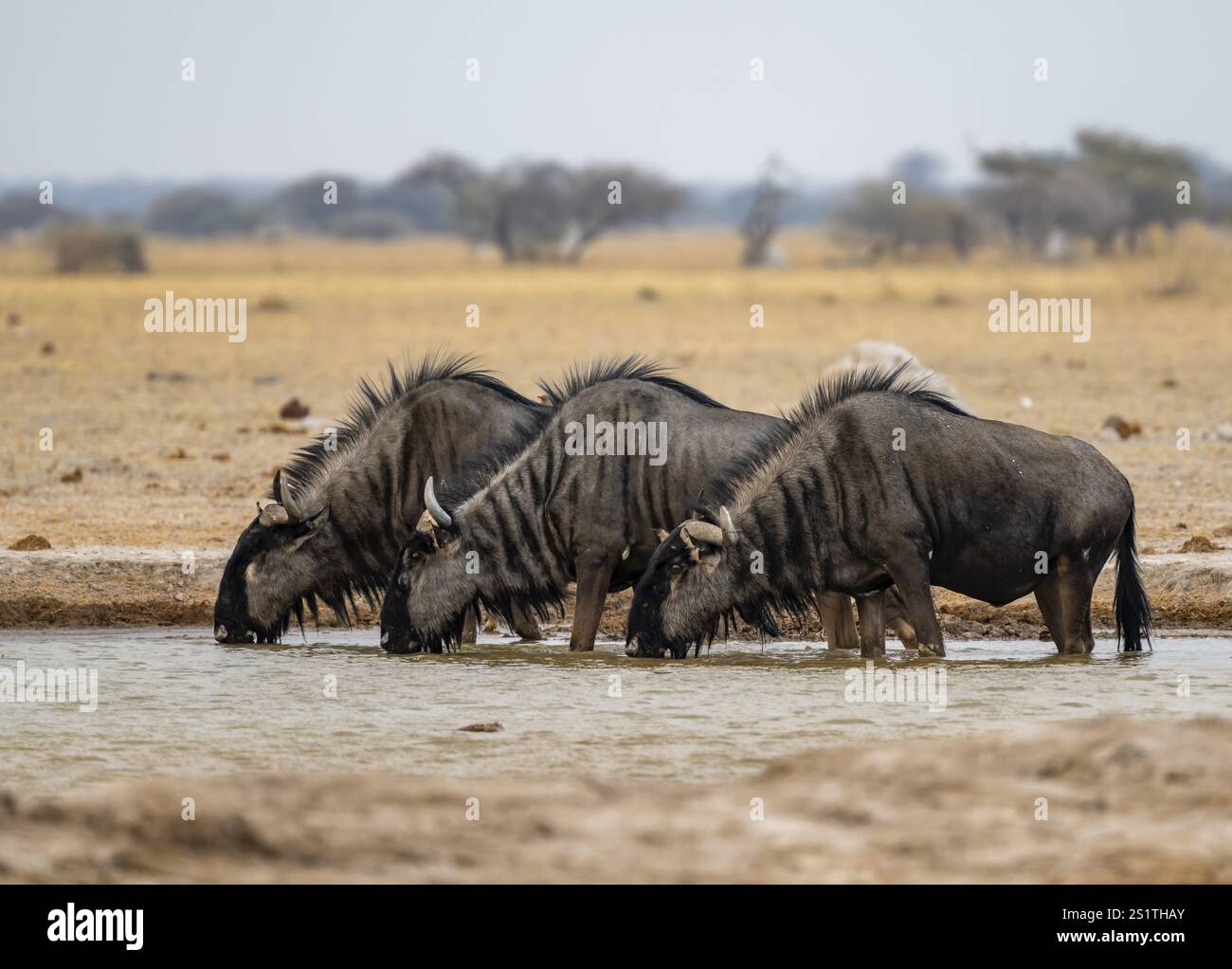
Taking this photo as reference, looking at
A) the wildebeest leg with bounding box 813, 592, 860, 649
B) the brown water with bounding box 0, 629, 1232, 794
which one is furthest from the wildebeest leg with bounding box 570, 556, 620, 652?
the wildebeest leg with bounding box 813, 592, 860, 649

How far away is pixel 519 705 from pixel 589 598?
1.45 metres

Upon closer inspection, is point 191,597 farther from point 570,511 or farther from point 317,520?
point 570,511

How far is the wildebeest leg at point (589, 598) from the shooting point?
29.4 ft

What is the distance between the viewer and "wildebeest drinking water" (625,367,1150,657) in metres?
8.44

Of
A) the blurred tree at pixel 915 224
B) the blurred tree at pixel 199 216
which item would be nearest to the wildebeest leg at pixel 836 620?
the blurred tree at pixel 915 224

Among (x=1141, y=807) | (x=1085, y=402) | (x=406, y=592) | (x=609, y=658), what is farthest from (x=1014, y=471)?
(x=1085, y=402)

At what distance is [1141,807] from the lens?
496 centimetres

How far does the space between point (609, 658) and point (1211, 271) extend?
25.8m

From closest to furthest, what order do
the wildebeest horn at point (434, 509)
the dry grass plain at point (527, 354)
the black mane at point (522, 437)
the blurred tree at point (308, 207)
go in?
the wildebeest horn at point (434, 509) → the black mane at point (522, 437) → the dry grass plain at point (527, 354) → the blurred tree at point (308, 207)

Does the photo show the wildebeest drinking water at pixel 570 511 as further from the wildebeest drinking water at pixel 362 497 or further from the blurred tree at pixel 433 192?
the blurred tree at pixel 433 192

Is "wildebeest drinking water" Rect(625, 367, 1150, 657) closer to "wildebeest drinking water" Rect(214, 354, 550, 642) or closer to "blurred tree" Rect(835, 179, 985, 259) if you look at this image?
"wildebeest drinking water" Rect(214, 354, 550, 642)

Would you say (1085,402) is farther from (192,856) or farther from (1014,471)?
(192,856)

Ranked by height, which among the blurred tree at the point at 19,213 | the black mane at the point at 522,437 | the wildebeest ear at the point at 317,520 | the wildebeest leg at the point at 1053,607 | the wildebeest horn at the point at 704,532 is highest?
the blurred tree at the point at 19,213
